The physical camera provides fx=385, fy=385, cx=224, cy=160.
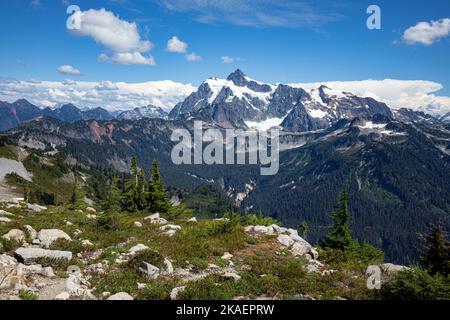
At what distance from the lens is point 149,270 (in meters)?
18.9

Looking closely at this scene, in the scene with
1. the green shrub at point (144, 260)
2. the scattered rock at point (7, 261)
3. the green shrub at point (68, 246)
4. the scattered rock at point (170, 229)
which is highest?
the scattered rock at point (7, 261)

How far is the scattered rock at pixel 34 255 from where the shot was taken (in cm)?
1909

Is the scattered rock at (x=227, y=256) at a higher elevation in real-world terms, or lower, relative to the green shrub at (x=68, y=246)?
lower

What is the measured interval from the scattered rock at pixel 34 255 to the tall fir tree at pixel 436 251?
2107cm

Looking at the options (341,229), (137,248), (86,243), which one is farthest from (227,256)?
(341,229)

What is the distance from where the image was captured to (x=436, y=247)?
82.5 feet

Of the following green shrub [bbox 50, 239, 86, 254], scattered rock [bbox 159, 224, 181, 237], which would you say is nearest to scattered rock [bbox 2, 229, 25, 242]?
green shrub [bbox 50, 239, 86, 254]

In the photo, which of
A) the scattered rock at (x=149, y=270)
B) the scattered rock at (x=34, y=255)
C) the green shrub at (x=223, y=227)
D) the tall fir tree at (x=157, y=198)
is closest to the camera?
the scattered rock at (x=149, y=270)

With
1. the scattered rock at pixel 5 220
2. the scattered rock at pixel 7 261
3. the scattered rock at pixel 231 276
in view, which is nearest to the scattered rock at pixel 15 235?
the scattered rock at pixel 7 261

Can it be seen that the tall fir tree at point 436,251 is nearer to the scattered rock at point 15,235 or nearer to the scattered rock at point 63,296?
the scattered rock at point 63,296

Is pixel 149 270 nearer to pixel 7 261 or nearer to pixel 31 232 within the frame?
pixel 7 261

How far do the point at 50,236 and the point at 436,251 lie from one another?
24.6 metres

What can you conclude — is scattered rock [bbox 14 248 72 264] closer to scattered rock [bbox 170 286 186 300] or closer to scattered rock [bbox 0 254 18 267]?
scattered rock [bbox 0 254 18 267]
